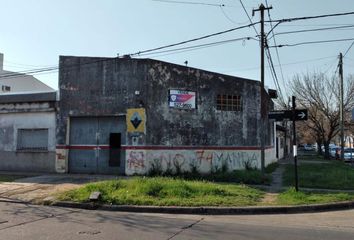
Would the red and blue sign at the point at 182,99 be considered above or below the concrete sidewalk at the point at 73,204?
above

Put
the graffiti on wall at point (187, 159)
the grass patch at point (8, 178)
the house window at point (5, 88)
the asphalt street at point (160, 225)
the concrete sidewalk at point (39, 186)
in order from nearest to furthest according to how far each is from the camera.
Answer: the asphalt street at point (160, 225) → the concrete sidewalk at point (39, 186) → the grass patch at point (8, 178) → the graffiti on wall at point (187, 159) → the house window at point (5, 88)

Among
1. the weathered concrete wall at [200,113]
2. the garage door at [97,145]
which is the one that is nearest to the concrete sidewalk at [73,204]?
the garage door at [97,145]

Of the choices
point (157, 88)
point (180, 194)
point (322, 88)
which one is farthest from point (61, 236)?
point (322, 88)

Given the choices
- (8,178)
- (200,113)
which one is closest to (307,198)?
(200,113)

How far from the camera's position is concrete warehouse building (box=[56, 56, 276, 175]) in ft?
70.9

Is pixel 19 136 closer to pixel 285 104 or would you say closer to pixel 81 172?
pixel 81 172

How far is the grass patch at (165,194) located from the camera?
1359 centimetres

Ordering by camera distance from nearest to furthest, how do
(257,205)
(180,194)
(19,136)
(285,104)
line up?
1. (257,205)
2. (180,194)
3. (19,136)
4. (285,104)

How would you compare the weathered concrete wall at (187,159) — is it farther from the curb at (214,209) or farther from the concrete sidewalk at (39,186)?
the curb at (214,209)

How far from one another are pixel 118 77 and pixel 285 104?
33864 millimetres

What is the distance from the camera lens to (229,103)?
23672mm

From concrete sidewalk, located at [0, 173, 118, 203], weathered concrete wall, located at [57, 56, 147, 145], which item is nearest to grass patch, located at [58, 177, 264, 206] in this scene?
concrete sidewalk, located at [0, 173, 118, 203]

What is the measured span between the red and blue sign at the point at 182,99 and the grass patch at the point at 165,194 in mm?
6620

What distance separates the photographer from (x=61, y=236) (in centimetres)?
895
